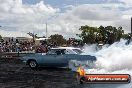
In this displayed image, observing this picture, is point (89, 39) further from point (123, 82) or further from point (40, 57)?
point (123, 82)

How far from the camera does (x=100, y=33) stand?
281 feet

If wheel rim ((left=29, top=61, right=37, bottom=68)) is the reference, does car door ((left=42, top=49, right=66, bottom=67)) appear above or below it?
above

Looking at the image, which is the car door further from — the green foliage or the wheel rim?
the green foliage

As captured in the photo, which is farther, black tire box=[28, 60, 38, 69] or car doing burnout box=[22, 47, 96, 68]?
black tire box=[28, 60, 38, 69]

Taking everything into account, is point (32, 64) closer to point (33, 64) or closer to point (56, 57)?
point (33, 64)

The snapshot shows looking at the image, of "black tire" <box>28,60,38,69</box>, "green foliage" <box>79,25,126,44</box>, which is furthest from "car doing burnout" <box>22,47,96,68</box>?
"green foliage" <box>79,25,126,44</box>

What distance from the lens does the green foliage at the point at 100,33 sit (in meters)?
80.4

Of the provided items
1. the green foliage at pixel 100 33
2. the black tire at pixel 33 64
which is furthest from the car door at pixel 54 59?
the green foliage at pixel 100 33

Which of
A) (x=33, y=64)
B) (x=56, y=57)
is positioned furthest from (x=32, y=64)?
(x=56, y=57)

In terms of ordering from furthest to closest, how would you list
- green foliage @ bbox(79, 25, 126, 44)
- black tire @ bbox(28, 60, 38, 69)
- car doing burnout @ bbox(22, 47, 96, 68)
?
1. green foliage @ bbox(79, 25, 126, 44)
2. black tire @ bbox(28, 60, 38, 69)
3. car doing burnout @ bbox(22, 47, 96, 68)

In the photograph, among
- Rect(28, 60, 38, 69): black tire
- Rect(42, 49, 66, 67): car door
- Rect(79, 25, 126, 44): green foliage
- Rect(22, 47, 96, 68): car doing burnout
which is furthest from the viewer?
Rect(79, 25, 126, 44): green foliage

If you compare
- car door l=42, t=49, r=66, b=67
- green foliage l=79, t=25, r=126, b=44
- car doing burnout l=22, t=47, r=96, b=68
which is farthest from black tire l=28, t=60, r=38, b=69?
green foliage l=79, t=25, r=126, b=44

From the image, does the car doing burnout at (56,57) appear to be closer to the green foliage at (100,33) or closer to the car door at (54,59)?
the car door at (54,59)

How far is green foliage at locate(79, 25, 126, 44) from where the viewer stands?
8038 centimetres
